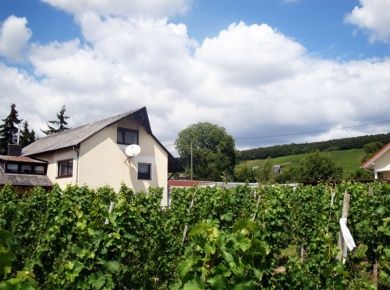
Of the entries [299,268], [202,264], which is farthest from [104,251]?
[299,268]

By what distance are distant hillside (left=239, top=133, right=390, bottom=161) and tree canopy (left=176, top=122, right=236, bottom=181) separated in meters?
8.04

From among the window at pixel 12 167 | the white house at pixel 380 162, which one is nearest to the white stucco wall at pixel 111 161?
the window at pixel 12 167

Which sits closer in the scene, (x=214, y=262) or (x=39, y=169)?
(x=214, y=262)

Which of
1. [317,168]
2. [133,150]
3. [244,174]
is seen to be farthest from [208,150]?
[133,150]

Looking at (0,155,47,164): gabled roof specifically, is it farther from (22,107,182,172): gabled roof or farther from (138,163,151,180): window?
(138,163,151,180): window

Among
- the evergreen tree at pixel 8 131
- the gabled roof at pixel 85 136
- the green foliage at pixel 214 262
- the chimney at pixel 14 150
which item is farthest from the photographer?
the evergreen tree at pixel 8 131

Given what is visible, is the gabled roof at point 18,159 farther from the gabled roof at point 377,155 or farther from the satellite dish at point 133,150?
the gabled roof at point 377,155

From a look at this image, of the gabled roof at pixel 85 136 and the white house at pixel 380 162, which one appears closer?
the white house at pixel 380 162

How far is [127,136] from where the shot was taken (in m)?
27.2

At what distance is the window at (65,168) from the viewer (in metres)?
25.5

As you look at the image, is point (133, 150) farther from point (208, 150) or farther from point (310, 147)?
point (310, 147)

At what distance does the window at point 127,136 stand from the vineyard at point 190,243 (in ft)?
47.6

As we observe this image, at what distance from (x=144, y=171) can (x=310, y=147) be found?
5840cm

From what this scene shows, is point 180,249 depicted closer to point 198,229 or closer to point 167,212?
point 167,212
